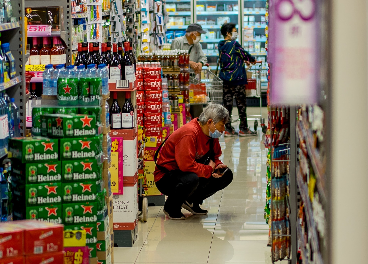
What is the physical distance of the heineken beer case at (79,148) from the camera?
3.22 metres

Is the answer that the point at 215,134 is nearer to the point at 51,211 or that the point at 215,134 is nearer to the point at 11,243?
the point at 51,211

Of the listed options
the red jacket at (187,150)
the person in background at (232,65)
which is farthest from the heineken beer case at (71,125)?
the person in background at (232,65)

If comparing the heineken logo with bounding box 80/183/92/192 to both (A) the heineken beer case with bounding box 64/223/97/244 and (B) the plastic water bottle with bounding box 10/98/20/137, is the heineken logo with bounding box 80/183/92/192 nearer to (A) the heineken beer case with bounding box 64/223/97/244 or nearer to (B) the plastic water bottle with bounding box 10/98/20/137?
(A) the heineken beer case with bounding box 64/223/97/244

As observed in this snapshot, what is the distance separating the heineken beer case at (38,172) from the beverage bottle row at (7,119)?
18.9 inches

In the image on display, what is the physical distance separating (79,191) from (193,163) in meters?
2.58

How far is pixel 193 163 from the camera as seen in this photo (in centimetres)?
575

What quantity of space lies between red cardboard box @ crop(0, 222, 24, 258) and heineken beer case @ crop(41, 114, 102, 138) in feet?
2.78

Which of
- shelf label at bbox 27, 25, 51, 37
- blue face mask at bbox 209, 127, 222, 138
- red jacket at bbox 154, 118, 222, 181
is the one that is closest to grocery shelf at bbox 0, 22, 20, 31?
shelf label at bbox 27, 25, 51, 37

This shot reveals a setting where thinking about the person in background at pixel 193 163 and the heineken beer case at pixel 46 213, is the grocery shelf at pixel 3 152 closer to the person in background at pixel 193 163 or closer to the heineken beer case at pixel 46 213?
the heineken beer case at pixel 46 213

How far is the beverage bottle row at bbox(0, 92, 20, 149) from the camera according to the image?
11.9ft

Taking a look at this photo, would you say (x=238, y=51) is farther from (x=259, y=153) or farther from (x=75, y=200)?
(x=75, y=200)

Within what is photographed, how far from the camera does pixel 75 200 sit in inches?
128

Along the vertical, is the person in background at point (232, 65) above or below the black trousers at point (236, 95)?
above

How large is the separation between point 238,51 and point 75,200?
831cm
